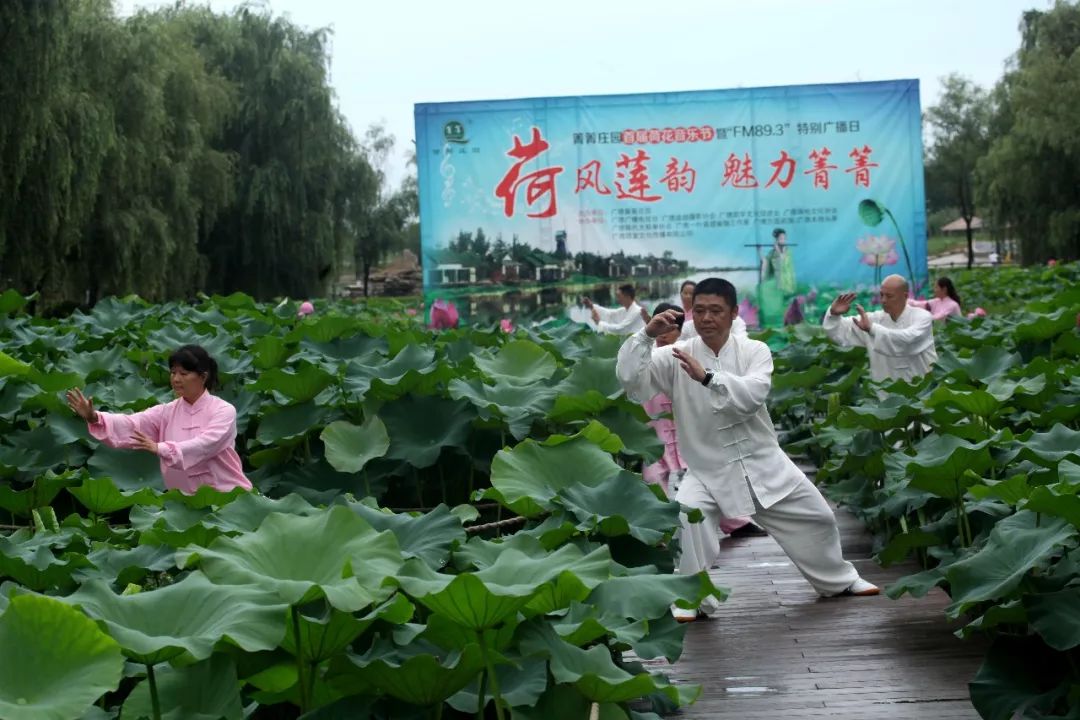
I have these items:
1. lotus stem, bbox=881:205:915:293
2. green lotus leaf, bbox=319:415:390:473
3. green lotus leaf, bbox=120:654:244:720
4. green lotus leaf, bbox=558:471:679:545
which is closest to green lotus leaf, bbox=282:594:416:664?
green lotus leaf, bbox=120:654:244:720

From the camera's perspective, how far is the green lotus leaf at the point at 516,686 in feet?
9.27

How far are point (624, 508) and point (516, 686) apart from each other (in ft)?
4.34

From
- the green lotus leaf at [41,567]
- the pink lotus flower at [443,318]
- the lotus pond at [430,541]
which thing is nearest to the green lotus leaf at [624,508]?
the lotus pond at [430,541]

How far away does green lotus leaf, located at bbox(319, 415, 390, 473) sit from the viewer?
5570mm

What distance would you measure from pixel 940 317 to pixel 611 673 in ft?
33.3

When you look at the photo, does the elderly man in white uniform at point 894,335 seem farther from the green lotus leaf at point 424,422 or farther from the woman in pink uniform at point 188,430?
the woman in pink uniform at point 188,430

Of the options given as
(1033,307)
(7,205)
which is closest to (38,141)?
(7,205)

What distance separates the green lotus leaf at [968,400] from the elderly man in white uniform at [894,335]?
2.28 meters

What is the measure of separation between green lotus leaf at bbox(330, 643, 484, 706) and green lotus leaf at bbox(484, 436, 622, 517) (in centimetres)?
136

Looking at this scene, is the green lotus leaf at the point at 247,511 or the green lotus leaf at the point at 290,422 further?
the green lotus leaf at the point at 290,422

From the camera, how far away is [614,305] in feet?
47.2

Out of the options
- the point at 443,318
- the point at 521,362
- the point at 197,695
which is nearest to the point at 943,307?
the point at 443,318

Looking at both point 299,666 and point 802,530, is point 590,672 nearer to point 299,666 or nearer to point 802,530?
point 299,666

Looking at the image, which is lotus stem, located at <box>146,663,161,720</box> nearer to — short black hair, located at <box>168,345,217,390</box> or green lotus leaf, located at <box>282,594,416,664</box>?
green lotus leaf, located at <box>282,594,416,664</box>
